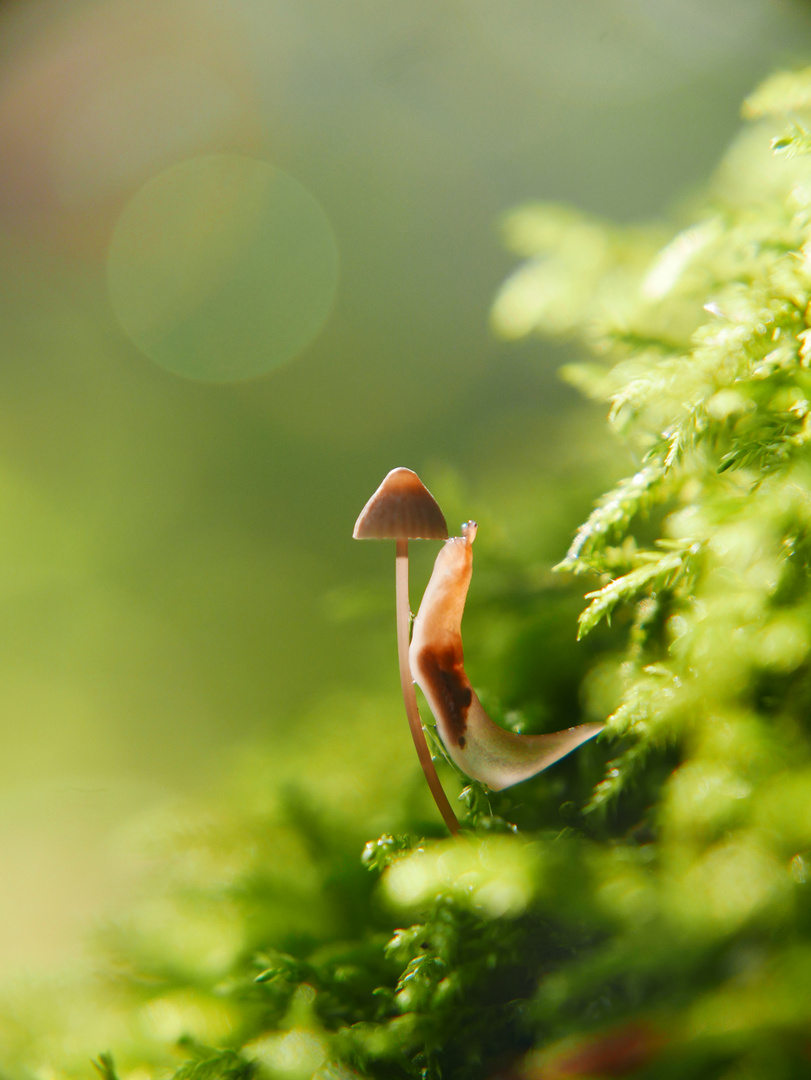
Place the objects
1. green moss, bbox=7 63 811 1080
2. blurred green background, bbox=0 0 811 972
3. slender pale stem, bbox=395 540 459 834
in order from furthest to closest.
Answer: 1. blurred green background, bbox=0 0 811 972
2. slender pale stem, bbox=395 540 459 834
3. green moss, bbox=7 63 811 1080

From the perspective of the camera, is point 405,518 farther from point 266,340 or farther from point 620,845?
point 266,340

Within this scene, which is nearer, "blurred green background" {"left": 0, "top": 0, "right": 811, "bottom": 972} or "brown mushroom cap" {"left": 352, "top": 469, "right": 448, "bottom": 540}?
"brown mushroom cap" {"left": 352, "top": 469, "right": 448, "bottom": 540}

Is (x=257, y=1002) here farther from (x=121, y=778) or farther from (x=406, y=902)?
(x=121, y=778)

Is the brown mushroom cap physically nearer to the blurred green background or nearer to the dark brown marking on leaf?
the dark brown marking on leaf

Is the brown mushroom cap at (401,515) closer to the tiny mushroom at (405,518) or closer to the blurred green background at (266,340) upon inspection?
the tiny mushroom at (405,518)

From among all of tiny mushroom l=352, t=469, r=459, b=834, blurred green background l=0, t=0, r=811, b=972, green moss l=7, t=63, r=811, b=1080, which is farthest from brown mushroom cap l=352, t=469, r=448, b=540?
blurred green background l=0, t=0, r=811, b=972

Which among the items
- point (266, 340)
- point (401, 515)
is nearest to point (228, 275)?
point (266, 340)
